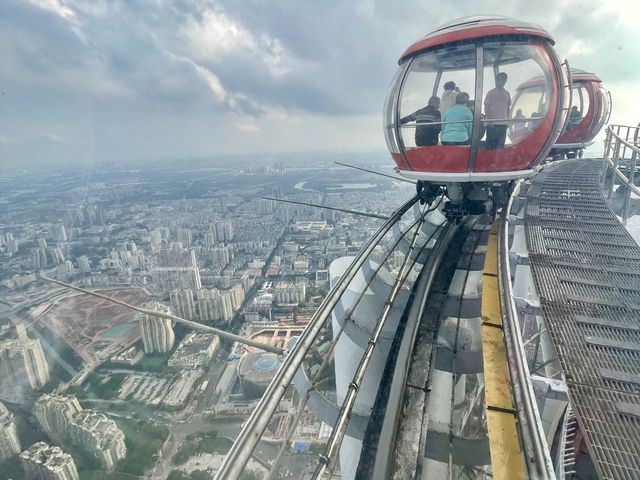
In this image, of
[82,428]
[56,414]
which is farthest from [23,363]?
[82,428]

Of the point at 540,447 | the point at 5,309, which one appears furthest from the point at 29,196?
the point at 540,447

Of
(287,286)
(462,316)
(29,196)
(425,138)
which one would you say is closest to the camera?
(462,316)

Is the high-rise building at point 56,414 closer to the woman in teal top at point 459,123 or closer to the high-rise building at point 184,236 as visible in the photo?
the woman in teal top at point 459,123

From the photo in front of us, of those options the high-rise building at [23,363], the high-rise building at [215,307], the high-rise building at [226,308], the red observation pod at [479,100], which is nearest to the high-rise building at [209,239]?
the high-rise building at [215,307]

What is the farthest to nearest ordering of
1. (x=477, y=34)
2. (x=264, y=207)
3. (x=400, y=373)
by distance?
(x=264, y=207)
(x=477, y=34)
(x=400, y=373)

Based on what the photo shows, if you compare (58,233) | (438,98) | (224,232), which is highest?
(438,98)

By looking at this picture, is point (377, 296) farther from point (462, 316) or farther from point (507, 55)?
point (507, 55)

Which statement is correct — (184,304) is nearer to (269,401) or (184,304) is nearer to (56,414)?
(56,414)
